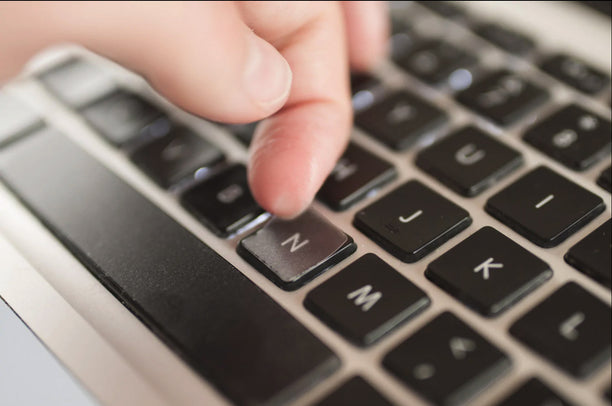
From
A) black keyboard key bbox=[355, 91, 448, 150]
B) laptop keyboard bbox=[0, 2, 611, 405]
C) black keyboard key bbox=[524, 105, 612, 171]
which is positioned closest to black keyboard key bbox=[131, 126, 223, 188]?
laptop keyboard bbox=[0, 2, 611, 405]

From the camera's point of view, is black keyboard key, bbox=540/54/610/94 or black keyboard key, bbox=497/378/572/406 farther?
black keyboard key, bbox=540/54/610/94

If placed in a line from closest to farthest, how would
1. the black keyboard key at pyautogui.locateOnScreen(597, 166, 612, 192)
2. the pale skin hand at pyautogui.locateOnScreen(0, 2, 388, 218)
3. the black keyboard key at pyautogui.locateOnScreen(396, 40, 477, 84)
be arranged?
the pale skin hand at pyautogui.locateOnScreen(0, 2, 388, 218) → the black keyboard key at pyautogui.locateOnScreen(597, 166, 612, 192) → the black keyboard key at pyautogui.locateOnScreen(396, 40, 477, 84)

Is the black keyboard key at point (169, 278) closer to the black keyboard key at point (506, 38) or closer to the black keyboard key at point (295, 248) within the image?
Result: the black keyboard key at point (295, 248)

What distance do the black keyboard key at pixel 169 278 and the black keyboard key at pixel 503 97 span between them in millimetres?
210

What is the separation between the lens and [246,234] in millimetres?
429

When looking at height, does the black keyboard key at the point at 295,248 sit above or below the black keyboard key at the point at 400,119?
above

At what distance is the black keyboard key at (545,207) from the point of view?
401mm

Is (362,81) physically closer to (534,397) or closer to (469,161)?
(469,161)

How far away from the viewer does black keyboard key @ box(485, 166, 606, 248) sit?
401 millimetres

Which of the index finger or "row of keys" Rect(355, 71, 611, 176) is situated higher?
the index finger

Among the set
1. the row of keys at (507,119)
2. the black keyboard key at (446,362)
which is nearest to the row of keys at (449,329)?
the black keyboard key at (446,362)

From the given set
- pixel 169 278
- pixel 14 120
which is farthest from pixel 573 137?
pixel 14 120

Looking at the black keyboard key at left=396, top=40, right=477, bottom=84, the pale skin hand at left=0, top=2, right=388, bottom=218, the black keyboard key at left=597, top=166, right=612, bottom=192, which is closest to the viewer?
the pale skin hand at left=0, top=2, right=388, bottom=218

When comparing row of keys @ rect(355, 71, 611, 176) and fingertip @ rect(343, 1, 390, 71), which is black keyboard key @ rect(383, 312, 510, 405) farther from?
fingertip @ rect(343, 1, 390, 71)
